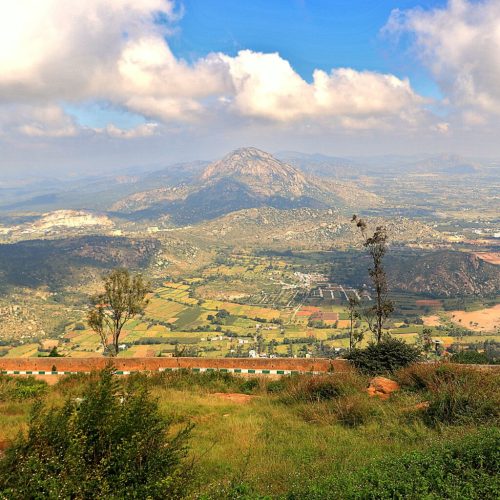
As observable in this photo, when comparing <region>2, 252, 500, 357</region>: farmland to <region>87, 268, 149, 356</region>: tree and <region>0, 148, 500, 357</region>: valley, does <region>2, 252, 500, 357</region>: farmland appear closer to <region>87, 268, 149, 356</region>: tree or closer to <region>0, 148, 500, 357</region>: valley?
<region>0, 148, 500, 357</region>: valley

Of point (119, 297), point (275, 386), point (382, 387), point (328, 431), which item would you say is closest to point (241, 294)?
point (119, 297)

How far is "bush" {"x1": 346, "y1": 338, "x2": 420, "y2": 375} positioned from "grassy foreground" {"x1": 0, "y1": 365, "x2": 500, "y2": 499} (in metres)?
1.43

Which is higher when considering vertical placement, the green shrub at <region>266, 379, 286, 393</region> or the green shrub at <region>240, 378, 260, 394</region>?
the green shrub at <region>266, 379, 286, 393</region>

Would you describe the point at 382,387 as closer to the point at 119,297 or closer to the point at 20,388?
the point at 20,388

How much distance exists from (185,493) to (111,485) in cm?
94

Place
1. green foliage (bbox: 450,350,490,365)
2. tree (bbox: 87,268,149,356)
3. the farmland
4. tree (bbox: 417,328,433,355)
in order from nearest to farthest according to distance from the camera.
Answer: green foliage (bbox: 450,350,490,365) < tree (bbox: 87,268,149,356) < tree (bbox: 417,328,433,355) < the farmland

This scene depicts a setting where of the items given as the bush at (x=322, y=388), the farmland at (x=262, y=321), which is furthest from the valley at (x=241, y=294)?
the bush at (x=322, y=388)

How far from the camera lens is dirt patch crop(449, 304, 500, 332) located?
79.3 m

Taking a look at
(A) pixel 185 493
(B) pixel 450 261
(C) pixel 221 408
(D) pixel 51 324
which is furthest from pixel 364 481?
(B) pixel 450 261

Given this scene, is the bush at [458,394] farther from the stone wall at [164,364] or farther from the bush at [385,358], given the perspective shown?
the stone wall at [164,364]

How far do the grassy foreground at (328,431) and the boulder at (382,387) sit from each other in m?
Answer: 0.27

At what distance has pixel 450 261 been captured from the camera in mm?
124375

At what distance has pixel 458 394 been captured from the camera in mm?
9258

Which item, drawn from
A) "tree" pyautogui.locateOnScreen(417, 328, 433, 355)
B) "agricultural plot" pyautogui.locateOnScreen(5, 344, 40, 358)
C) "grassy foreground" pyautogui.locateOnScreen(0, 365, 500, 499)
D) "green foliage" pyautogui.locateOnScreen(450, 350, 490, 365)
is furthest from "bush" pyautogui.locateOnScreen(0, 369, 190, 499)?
"agricultural plot" pyautogui.locateOnScreen(5, 344, 40, 358)
